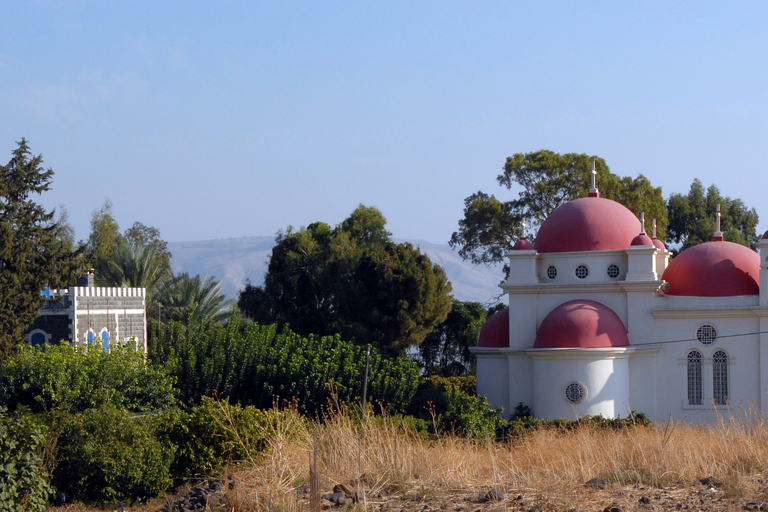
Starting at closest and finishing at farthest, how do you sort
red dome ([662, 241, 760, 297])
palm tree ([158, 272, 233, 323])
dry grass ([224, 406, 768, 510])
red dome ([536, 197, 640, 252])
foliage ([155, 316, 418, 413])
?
dry grass ([224, 406, 768, 510]), foliage ([155, 316, 418, 413]), red dome ([662, 241, 760, 297]), red dome ([536, 197, 640, 252]), palm tree ([158, 272, 233, 323])

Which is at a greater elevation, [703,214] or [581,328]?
[703,214]

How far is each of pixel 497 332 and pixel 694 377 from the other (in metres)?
6.15

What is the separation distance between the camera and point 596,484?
9953 mm

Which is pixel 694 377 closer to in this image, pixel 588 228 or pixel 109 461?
pixel 588 228

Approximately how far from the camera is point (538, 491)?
977cm

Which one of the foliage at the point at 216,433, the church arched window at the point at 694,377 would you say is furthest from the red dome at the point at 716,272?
the foliage at the point at 216,433

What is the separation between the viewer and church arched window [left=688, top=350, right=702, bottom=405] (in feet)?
86.3

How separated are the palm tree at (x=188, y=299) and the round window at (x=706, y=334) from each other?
2151 centimetres

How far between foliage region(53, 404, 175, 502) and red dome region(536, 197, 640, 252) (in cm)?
1580

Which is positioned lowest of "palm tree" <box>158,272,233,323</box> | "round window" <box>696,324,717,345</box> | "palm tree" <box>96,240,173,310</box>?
"round window" <box>696,324,717,345</box>

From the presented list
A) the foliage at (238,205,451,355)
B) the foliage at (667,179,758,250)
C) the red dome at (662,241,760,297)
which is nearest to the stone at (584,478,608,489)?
the red dome at (662,241,760,297)

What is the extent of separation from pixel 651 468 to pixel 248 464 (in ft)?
18.3

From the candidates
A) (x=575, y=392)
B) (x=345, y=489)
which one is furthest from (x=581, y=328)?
(x=345, y=489)

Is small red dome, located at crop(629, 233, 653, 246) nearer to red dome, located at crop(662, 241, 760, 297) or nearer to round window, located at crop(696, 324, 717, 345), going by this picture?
red dome, located at crop(662, 241, 760, 297)
